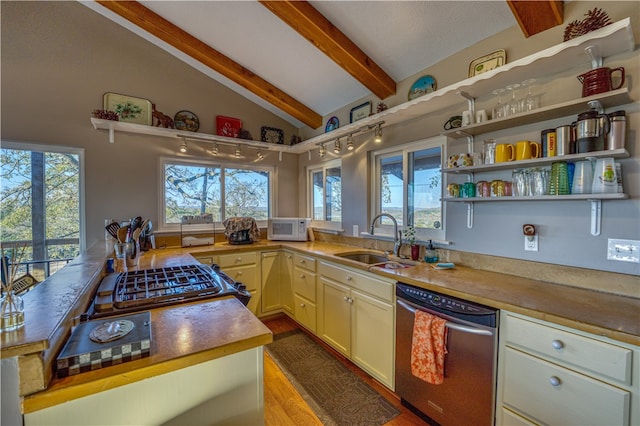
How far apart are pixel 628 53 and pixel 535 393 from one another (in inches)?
68.3

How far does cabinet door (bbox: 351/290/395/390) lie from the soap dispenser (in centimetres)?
56

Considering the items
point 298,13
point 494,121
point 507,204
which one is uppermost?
point 298,13

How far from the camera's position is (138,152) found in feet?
9.81

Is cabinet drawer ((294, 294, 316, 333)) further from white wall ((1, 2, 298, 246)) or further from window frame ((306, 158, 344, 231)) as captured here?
white wall ((1, 2, 298, 246))

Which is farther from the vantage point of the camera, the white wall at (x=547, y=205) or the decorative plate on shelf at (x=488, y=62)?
the decorative plate on shelf at (x=488, y=62)

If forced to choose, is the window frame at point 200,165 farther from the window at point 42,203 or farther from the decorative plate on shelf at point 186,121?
the window at point 42,203

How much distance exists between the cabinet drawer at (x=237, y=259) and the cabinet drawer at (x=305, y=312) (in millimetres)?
646

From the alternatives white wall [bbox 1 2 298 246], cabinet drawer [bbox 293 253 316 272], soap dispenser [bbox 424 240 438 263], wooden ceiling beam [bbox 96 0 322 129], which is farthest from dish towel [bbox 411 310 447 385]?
white wall [bbox 1 2 298 246]

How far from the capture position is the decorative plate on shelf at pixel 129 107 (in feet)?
9.27

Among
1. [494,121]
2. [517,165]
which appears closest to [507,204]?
[517,165]

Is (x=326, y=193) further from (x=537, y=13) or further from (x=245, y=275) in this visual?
(x=537, y=13)

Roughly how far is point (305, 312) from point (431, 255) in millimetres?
1415

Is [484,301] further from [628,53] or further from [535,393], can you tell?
[628,53]

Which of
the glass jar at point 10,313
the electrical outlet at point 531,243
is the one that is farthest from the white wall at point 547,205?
the glass jar at point 10,313
